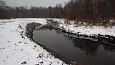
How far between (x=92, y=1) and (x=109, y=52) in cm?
3420

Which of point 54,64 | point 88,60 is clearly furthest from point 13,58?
point 88,60

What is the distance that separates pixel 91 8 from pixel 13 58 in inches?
1551

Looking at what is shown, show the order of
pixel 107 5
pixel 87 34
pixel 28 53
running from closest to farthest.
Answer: pixel 28 53 → pixel 87 34 → pixel 107 5

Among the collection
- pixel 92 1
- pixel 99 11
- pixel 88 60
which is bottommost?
pixel 88 60

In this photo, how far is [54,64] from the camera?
1183 cm


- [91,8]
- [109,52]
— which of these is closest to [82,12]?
[91,8]

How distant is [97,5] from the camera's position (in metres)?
44.4

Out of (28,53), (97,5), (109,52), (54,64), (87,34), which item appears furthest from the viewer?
(97,5)

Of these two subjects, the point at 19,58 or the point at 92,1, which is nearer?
the point at 19,58

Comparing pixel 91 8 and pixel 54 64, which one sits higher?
pixel 91 8

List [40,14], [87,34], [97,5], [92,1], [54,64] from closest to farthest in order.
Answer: [54,64], [87,34], [97,5], [92,1], [40,14]

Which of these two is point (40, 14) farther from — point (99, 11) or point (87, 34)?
point (87, 34)

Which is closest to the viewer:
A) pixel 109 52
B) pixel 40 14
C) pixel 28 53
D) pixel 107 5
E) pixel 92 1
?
pixel 28 53

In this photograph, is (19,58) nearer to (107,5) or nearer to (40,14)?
(107,5)
